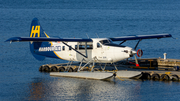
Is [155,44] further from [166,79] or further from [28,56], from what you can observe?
[166,79]

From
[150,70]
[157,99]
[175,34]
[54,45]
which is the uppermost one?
[175,34]

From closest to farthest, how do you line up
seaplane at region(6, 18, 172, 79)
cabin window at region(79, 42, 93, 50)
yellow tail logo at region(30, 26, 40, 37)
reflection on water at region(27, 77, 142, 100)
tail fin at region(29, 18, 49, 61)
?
reflection on water at region(27, 77, 142, 100), seaplane at region(6, 18, 172, 79), cabin window at region(79, 42, 93, 50), tail fin at region(29, 18, 49, 61), yellow tail logo at region(30, 26, 40, 37)

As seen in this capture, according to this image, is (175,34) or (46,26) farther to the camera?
(46,26)

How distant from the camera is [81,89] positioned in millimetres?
26078

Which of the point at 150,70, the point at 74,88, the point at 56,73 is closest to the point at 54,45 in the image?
the point at 56,73

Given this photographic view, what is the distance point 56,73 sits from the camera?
31.1 meters

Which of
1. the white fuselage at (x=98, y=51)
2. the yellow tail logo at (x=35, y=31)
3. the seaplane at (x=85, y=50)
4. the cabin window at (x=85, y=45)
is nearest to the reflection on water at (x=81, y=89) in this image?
the seaplane at (x=85, y=50)

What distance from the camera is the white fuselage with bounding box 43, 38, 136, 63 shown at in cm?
2766

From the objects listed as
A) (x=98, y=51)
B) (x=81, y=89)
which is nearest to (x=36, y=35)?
(x=98, y=51)

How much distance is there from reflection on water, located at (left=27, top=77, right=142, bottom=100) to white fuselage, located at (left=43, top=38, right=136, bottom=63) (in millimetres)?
2035

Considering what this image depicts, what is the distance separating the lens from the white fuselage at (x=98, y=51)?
2766 centimetres

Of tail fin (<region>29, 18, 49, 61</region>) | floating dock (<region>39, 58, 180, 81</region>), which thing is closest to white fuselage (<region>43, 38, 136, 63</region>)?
floating dock (<region>39, 58, 180, 81</region>)

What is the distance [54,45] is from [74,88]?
637 cm

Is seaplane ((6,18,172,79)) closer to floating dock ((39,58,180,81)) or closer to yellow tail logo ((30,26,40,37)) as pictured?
floating dock ((39,58,180,81))
